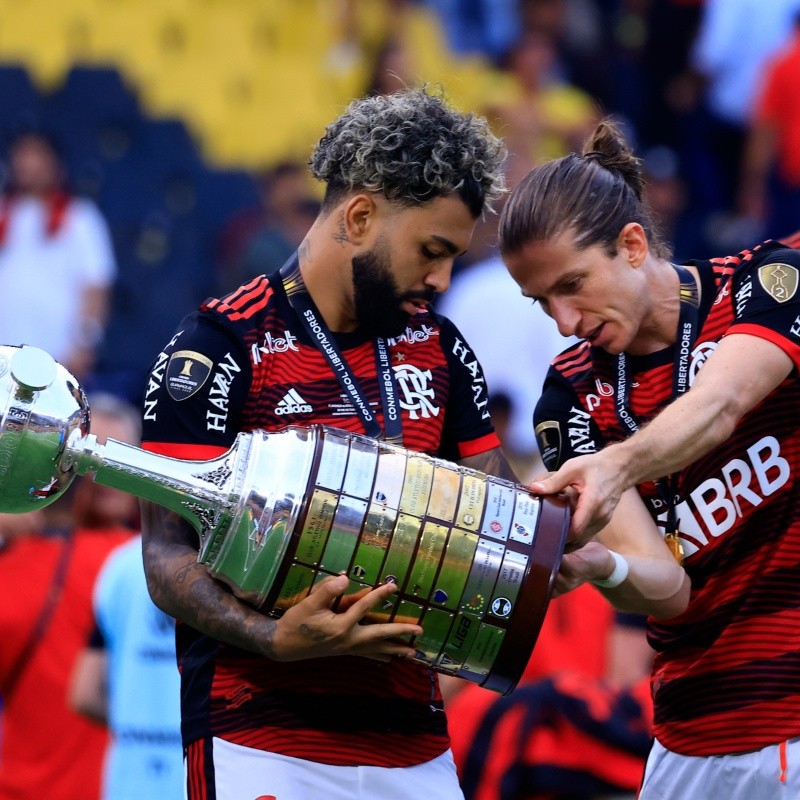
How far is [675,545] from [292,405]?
89 cm

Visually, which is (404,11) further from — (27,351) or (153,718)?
(27,351)

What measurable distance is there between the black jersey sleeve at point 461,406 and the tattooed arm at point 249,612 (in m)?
0.65

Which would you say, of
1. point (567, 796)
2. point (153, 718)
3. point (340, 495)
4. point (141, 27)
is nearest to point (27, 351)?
point (340, 495)

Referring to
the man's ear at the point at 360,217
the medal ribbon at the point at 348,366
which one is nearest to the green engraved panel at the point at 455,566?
the medal ribbon at the point at 348,366

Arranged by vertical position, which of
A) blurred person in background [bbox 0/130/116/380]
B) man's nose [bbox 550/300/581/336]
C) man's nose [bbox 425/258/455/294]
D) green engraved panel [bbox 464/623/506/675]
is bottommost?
green engraved panel [bbox 464/623/506/675]

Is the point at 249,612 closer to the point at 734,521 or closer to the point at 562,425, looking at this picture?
the point at 562,425

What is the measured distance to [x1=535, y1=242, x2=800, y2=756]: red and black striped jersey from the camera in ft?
10.9

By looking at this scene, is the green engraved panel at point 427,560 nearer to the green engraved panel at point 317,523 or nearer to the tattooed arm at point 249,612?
the tattooed arm at point 249,612

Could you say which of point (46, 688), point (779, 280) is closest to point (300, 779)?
point (779, 280)

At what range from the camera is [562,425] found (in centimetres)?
348

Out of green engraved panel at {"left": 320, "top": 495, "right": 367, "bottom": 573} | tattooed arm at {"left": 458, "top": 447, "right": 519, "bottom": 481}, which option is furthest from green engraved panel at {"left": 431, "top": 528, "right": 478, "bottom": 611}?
tattooed arm at {"left": 458, "top": 447, "right": 519, "bottom": 481}

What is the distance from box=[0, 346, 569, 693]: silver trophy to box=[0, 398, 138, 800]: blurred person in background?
8.66ft

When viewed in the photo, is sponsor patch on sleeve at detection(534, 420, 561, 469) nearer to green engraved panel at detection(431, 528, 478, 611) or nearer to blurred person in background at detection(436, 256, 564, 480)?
green engraved panel at detection(431, 528, 478, 611)

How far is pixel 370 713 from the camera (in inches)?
126
